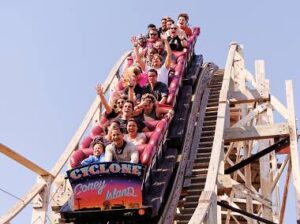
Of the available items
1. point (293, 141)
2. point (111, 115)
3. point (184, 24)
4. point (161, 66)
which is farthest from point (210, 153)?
point (184, 24)

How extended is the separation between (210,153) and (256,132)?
759mm

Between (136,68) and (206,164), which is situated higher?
(136,68)

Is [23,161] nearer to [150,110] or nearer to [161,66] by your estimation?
[150,110]

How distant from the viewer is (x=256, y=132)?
813cm

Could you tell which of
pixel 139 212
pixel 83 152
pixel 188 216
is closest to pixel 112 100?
pixel 83 152

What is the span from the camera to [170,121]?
25.2 feet

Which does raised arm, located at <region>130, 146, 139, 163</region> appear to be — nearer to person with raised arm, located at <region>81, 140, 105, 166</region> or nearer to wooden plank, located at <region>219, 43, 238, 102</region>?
person with raised arm, located at <region>81, 140, 105, 166</region>

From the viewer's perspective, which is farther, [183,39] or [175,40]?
[183,39]

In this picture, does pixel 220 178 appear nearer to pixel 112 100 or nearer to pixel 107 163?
pixel 107 163

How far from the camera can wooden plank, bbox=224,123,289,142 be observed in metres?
8.05

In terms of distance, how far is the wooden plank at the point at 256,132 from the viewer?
8055 mm

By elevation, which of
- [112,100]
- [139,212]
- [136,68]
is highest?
[136,68]

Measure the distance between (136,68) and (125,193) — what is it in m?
3.39

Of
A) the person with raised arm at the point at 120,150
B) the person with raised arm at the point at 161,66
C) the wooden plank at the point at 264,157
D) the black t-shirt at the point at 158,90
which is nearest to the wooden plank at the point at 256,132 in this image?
the wooden plank at the point at 264,157
